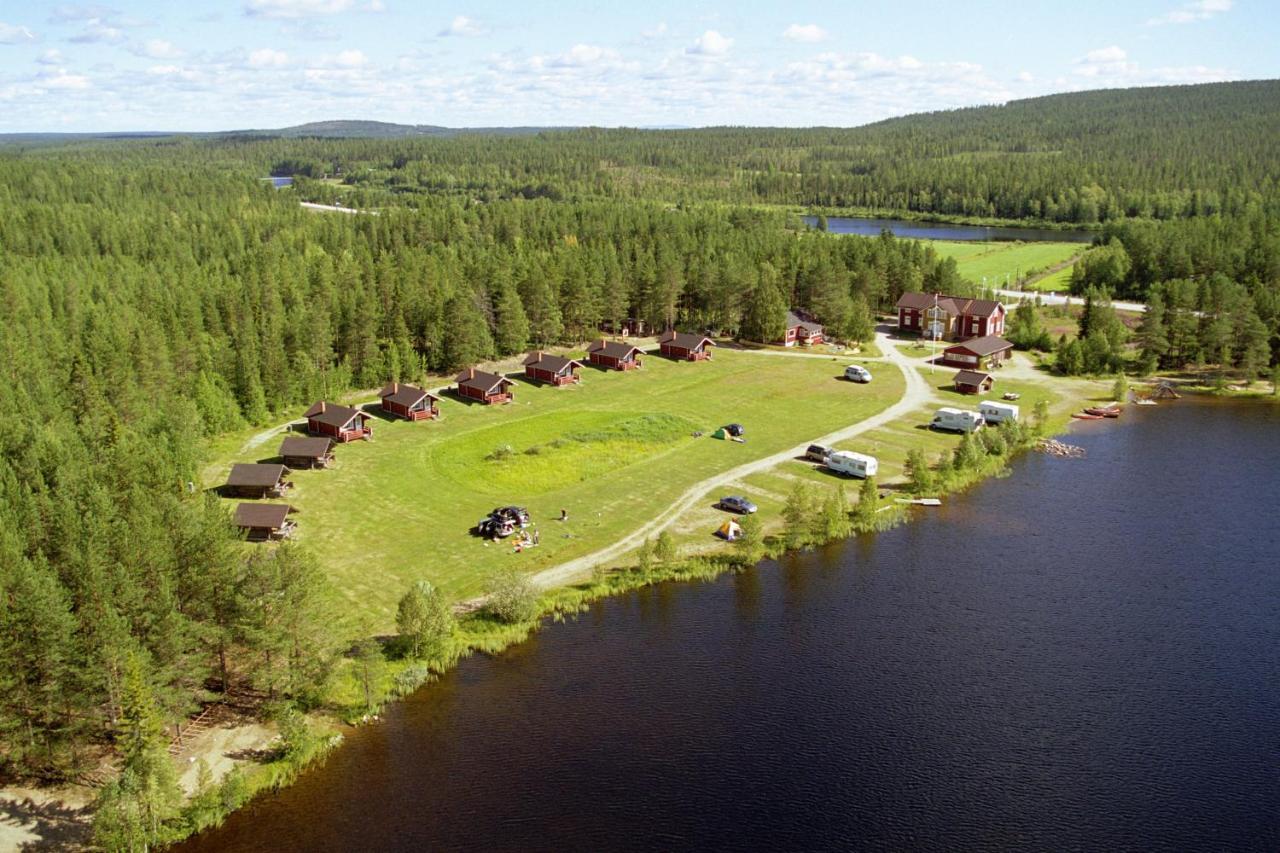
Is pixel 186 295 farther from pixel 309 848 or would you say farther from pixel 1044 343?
pixel 1044 343

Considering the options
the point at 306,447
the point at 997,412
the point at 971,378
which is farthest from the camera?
the point at 971,378

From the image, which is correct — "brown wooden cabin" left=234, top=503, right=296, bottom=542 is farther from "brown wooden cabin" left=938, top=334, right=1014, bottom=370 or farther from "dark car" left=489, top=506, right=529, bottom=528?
"brown wooden cabin" left=938, top=334, right=1014, bottom=370

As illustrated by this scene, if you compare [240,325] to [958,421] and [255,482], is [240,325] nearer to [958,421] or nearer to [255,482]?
[255,482]

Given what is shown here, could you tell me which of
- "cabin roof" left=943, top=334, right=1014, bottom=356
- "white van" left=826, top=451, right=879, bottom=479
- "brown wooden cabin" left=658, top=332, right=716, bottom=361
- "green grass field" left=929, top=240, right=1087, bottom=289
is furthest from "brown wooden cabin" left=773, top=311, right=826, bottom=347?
"green grass field" left=929, top=240, right=1087, bottom=289

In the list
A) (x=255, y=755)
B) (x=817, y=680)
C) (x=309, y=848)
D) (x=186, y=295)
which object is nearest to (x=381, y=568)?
(x=255, y=755)

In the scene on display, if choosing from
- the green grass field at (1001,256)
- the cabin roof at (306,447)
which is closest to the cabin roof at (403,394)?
the cabin roof at (306,447)

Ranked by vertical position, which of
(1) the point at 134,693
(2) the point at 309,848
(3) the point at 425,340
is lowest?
(2) the point at 309,848

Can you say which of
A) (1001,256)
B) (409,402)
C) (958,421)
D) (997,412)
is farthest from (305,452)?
(1001,256)
